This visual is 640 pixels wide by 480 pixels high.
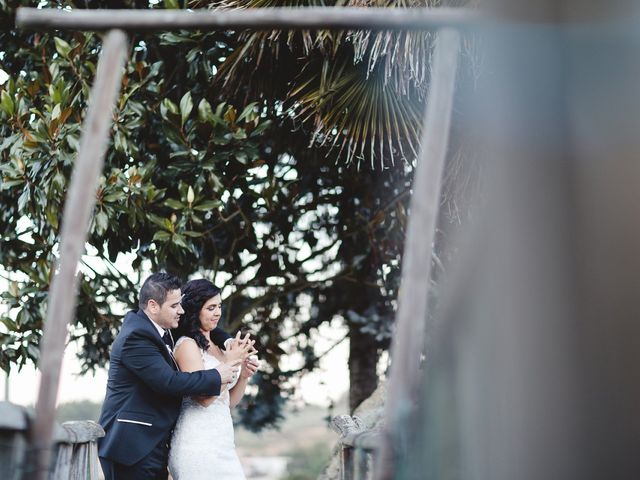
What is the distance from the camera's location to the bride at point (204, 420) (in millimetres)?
4230

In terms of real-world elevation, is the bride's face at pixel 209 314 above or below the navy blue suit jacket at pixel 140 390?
above

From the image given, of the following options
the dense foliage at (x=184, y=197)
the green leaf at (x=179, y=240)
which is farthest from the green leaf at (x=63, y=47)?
the green leaf at (x=179, y=240)

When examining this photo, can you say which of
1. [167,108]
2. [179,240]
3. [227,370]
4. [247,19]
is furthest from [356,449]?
[167,108]

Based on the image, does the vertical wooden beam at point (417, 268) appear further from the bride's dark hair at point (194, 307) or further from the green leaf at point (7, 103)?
the green leaf at point (7, 103)

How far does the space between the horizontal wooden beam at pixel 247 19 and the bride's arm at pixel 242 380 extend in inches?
77.3

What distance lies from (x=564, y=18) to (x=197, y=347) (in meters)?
2.49

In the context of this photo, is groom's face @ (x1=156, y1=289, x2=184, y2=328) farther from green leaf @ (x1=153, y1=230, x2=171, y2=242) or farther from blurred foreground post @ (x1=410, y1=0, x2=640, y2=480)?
green leaf @ (x1=153, y1=230, x2=171, y2=242)

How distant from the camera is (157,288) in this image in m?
4.20

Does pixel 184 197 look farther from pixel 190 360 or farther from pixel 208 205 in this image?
pixel 190 360

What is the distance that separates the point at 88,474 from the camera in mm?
4152

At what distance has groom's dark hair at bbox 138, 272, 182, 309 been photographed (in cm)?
420

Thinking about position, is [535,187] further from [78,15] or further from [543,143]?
[78,15]

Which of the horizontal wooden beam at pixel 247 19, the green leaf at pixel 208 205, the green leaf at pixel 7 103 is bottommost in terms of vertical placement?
the horizontal wooden beam at pixel 247 19

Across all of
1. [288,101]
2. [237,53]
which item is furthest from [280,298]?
[237,53]
